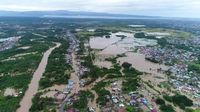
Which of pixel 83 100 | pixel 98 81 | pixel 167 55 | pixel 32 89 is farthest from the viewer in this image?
pixel 167 55

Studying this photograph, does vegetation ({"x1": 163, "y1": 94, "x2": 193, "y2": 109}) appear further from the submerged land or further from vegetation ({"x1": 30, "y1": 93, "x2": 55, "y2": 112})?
vegetation ({"x1": 30, "y1": 93, "x2": 55, "y2": 112})

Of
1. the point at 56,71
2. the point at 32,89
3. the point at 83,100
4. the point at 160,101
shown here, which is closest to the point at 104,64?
the point at 56,71

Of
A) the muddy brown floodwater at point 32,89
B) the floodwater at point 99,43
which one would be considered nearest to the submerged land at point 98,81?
the muddy brown floodwater at point 32,89

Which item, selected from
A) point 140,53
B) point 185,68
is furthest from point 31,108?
point 140,53

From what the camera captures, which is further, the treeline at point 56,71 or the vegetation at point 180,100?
the treeline at point 56,71

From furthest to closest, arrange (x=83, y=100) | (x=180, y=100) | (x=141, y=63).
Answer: (x=141, y=63) → (x=180, y=100) → (x=83, y=100)

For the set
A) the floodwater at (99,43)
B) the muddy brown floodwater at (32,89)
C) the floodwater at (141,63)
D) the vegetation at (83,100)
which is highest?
the vegetation at (83,100)

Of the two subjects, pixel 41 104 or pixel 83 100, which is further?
pixel 83 100

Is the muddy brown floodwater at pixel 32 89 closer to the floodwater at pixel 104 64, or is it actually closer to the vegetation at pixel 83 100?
the vegetation at pixel 83 100

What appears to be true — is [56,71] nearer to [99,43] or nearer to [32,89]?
[32,89]

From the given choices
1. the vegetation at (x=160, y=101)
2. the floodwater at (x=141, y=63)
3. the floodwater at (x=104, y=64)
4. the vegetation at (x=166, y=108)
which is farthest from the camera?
the floodwater at (x=104, y=64)

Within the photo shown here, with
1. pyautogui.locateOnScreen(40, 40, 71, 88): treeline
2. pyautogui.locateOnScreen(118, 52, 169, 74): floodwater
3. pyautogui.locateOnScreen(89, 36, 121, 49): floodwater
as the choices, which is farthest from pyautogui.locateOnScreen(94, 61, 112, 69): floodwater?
pyautogui.locateOnScreen(89, 36, 121, 49): floodwater
